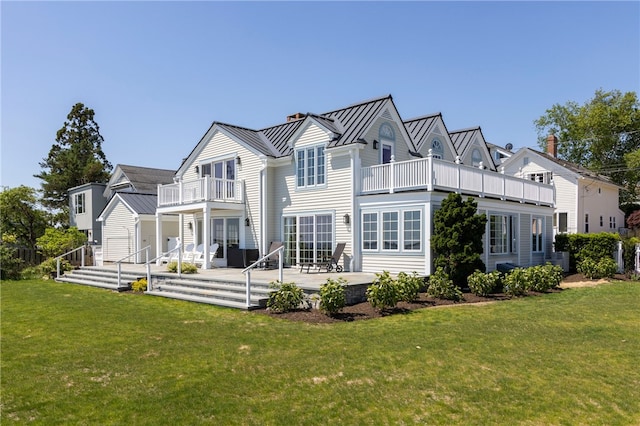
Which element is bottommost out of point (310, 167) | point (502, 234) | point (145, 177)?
point (502, 234)

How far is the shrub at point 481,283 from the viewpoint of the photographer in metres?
13.3

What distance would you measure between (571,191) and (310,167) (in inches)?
764

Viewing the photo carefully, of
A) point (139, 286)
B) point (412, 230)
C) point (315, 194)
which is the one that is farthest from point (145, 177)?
point (412, 230)

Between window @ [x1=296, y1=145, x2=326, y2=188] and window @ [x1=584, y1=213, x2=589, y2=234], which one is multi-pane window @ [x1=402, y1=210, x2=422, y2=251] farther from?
window @ [x1=584, y1=213, x2=589, y2=234]

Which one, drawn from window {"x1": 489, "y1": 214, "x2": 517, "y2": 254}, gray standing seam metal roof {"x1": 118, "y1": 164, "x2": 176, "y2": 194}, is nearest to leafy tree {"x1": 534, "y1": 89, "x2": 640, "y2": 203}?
window {"x1": 489, "y1": 214, "x2": 517, "y2": 254}

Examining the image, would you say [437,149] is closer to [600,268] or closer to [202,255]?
[600,268]

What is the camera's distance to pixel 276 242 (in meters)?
19.0

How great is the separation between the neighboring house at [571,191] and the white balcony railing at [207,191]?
Result: 20.7m

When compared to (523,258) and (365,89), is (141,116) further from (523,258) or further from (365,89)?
(523,258)

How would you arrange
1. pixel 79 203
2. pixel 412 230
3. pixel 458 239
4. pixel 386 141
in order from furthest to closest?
pixel 79 203 < pixel 386 141 < pixel 412 230 < pixel 458 239

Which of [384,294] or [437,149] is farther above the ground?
[437,149]

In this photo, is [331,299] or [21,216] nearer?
[331,299]

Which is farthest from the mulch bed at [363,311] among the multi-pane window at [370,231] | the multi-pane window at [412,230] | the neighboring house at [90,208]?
the neighboring house at [90,208]

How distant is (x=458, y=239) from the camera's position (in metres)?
13.7
